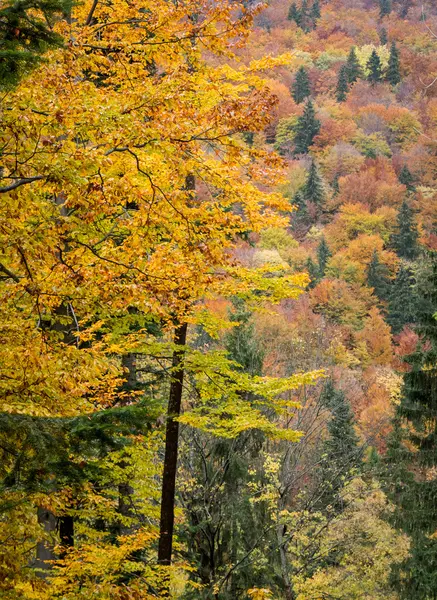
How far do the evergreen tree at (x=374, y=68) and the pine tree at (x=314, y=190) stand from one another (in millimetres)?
46967

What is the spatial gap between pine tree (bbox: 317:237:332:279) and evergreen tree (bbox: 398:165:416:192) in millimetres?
21816

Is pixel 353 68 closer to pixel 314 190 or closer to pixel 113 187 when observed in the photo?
pixel 314 190

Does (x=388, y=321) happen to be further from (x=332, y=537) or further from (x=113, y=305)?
(x=113, y=305)

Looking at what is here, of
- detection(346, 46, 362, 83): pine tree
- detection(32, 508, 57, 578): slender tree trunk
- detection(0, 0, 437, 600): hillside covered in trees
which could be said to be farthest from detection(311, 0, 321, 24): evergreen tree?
detection(32, 508, 57, 578): slender tree trunk

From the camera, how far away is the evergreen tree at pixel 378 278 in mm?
A: 66812

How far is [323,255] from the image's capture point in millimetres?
70188

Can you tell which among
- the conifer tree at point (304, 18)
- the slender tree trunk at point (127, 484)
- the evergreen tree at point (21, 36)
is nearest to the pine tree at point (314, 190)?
the slender tree trunk at point (127, 484)

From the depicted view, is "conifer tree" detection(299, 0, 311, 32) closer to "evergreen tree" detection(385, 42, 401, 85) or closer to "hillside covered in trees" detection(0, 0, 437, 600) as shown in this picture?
"evergreen tree" detection(385, 42, 401, 85)

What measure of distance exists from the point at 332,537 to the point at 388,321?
43678mm

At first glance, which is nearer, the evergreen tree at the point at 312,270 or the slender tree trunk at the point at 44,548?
the slender tree trunk at the point at 44,548

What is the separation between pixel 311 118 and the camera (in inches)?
3863

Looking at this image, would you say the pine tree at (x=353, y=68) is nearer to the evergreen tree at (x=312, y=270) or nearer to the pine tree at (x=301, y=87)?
the pine tree at (x=301, y=87)

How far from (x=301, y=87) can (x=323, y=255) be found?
165 ft

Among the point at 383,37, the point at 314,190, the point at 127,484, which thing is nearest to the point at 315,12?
the point at 383,37
